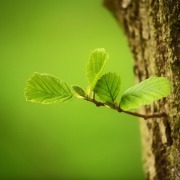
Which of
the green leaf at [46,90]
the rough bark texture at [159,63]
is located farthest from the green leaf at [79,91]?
the rough bark texture at [159,63]

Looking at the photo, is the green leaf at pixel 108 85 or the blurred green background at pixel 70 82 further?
the blurred green background at pixel 70 82

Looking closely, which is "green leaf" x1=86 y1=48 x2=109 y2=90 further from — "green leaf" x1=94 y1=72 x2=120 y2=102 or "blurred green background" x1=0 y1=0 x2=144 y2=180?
"blurred green background" x1=0 y1=0 x2=144 y2=180

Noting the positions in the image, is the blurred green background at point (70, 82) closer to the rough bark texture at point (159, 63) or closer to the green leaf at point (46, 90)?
the rough bark texture at point (159, 63)

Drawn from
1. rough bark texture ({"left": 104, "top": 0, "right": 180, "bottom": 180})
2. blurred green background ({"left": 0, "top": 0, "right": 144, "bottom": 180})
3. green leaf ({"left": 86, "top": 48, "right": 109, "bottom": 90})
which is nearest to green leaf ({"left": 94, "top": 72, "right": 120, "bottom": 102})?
green leaf ({"left": 86, "top": 48, "right": 109, "bottom": 90})

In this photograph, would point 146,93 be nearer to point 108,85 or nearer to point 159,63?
point 108,85

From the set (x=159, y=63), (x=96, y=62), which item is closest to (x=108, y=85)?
(x=96, y=62)
